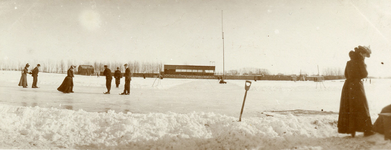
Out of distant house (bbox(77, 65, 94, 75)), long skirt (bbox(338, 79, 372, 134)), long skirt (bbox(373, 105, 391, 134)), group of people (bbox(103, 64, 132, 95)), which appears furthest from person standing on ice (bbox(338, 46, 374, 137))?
distant house (bbox(77, 65, 94, 75))

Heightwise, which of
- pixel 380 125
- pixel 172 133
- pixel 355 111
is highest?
pixel 355 111

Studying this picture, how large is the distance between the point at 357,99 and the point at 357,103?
3.5 inches

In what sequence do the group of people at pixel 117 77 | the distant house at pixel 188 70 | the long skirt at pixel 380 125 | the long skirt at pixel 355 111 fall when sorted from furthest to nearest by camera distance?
the distant house at pixel 188 70
the group of people at pixel 117 77
the long skirt at pixel 355 111
the long skirt at pixel 380 125

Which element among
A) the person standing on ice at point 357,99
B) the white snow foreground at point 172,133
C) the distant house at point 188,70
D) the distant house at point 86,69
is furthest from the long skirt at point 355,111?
the distant house at point 188,70

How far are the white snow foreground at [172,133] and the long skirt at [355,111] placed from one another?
274mm

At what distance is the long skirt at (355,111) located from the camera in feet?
17.1

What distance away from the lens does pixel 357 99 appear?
17.2 ft

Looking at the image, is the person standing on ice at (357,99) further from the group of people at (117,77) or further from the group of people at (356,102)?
the group of people at (117,77)

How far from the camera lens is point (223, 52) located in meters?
12.9

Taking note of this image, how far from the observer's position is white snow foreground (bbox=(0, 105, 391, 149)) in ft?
17.4

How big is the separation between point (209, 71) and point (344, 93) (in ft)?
198

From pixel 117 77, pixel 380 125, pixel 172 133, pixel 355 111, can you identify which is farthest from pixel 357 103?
pixel 117 77

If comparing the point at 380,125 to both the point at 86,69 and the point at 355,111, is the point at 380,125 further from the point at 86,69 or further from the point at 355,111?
the point at 86,69

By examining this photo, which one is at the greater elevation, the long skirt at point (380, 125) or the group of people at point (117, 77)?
the group of people at point (117, 77)
